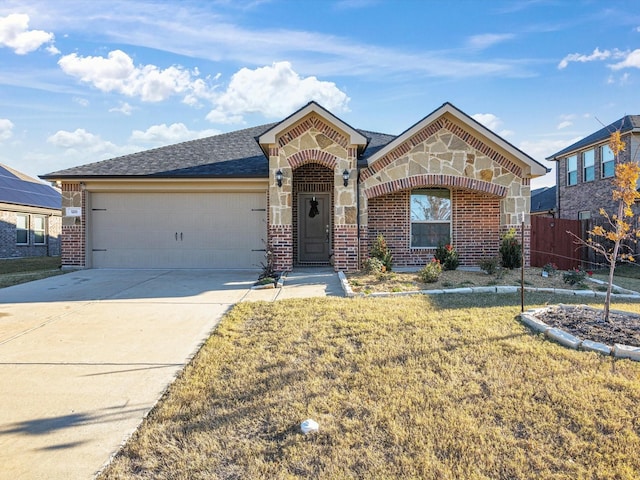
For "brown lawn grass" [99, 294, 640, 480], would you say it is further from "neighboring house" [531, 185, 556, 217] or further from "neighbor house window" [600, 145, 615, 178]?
"neighboring house" [531, 185, 556, 217]

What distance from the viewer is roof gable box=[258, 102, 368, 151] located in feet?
33.5

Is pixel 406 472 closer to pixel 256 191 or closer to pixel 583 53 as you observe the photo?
pixel 256 191

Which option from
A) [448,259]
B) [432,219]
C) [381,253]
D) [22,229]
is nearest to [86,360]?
[381,253]

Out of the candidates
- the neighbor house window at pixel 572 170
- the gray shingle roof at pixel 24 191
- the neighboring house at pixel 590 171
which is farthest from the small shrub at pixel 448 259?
the gray shingle roof at pixel 24 191

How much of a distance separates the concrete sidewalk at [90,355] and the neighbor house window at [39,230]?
16307 mm

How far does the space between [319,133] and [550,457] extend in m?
9.09

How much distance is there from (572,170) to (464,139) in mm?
13815

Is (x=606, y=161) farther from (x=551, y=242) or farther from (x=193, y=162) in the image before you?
(x=193, y=162)

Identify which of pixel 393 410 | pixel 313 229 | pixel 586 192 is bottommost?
pixel 393 410

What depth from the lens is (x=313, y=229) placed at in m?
12.8

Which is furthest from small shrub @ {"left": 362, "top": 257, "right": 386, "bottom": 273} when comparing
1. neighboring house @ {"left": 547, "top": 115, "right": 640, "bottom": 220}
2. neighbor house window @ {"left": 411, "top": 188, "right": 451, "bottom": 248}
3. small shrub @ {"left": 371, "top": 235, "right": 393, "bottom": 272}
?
neighboring house @ {"left": 547, "top": 115, "right": 640, "bottom": 220}

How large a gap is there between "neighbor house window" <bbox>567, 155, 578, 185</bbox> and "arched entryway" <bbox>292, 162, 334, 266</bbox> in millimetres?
→ 15250

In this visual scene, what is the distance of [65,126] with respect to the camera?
50.6 feet

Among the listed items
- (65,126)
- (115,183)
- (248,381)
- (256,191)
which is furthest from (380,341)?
(65,126)
